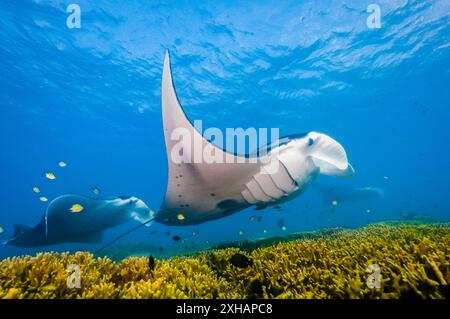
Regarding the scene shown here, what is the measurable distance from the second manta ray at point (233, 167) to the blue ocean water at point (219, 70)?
7145 mm

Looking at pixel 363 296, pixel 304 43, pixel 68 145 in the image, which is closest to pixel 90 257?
pixel 363 296

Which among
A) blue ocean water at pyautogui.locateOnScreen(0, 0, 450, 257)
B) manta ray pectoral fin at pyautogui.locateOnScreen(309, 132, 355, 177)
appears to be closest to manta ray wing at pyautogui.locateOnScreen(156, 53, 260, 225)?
manta ray pectoral fin at pyautogui.locateOnScreen(309, 132, 355, 177)

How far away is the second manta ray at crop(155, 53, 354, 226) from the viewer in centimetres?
402

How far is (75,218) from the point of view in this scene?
918 centimetres

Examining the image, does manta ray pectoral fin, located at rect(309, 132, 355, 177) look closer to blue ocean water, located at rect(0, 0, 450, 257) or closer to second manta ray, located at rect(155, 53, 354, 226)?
second manta ray, located at rect(155, 53, 354, 226)

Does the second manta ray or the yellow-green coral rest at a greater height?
the second manta ray

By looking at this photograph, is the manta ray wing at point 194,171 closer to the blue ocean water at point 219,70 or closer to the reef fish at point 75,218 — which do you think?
the reef fish at point 75,218

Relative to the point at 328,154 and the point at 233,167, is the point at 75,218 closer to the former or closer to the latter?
the point at 233,167

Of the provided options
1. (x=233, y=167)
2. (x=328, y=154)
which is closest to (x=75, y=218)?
(x=233, y=167)

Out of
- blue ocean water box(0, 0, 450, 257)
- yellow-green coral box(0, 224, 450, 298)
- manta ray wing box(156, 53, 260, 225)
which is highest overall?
blue ocean water box(0, 0, 450, 257)
